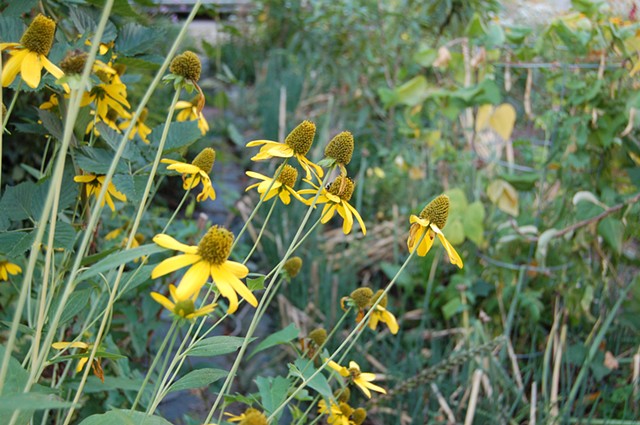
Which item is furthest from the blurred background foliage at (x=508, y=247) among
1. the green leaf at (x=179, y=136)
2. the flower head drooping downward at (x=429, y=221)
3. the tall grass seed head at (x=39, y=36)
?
the flower head drooping downward at (x=429, y=221)

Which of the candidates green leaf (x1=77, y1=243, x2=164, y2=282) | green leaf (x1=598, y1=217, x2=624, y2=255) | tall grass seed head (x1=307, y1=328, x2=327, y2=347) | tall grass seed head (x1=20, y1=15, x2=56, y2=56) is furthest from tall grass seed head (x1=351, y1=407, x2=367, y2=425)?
green leaf (x1=598, y1=217, x2=624, y2=255)

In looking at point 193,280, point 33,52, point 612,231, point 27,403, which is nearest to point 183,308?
point 193,280

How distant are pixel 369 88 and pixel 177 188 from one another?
1.20 meters

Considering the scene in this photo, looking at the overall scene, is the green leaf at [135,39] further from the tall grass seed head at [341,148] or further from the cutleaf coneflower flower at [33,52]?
the tall grass seed head at [341,148]

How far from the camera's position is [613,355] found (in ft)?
5.89

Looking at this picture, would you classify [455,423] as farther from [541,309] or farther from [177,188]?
[177,188]

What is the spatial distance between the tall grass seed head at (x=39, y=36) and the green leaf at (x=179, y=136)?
0.20 metres

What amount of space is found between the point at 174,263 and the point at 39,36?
34 centimetres

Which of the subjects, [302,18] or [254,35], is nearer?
[302,18]

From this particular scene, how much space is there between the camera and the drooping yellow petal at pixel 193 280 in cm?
55

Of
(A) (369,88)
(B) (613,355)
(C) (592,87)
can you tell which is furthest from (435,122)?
(B) (613,355)

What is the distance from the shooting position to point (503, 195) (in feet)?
6.28

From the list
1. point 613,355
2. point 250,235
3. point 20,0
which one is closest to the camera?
point 20,0

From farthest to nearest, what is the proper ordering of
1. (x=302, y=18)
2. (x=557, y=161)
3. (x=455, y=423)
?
(x=302, y=18), (x=557, y=161), (x=455, y=423)
